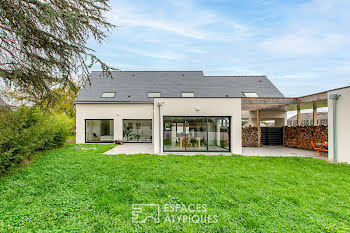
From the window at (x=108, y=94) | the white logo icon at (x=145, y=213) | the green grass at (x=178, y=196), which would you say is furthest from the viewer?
the window at (x=108, y=94)

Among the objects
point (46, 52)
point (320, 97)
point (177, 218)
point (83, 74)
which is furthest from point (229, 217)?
point (320, 97)

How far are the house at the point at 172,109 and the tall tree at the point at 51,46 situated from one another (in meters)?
1.86

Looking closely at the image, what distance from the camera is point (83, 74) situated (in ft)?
18.0

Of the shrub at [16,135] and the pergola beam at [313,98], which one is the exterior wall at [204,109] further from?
the shrub at [16,135]

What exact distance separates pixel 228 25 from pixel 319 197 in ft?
34.3

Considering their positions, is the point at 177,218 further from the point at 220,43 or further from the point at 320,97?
the point at 220,43

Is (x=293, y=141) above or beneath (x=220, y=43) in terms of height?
beneath

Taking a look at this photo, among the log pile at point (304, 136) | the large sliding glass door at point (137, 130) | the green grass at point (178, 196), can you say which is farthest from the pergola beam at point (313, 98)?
the large sliding glass door at point (137, 130)

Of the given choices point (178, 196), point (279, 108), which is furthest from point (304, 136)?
point (178, 196)

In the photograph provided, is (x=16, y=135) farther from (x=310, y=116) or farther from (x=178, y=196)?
(x=310, y=116)

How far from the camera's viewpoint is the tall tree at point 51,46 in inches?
191

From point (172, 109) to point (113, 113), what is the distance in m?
6.59

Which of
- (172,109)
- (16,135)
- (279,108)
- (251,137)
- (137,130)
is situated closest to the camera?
(16,135)

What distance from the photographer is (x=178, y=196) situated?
4.15 metres
